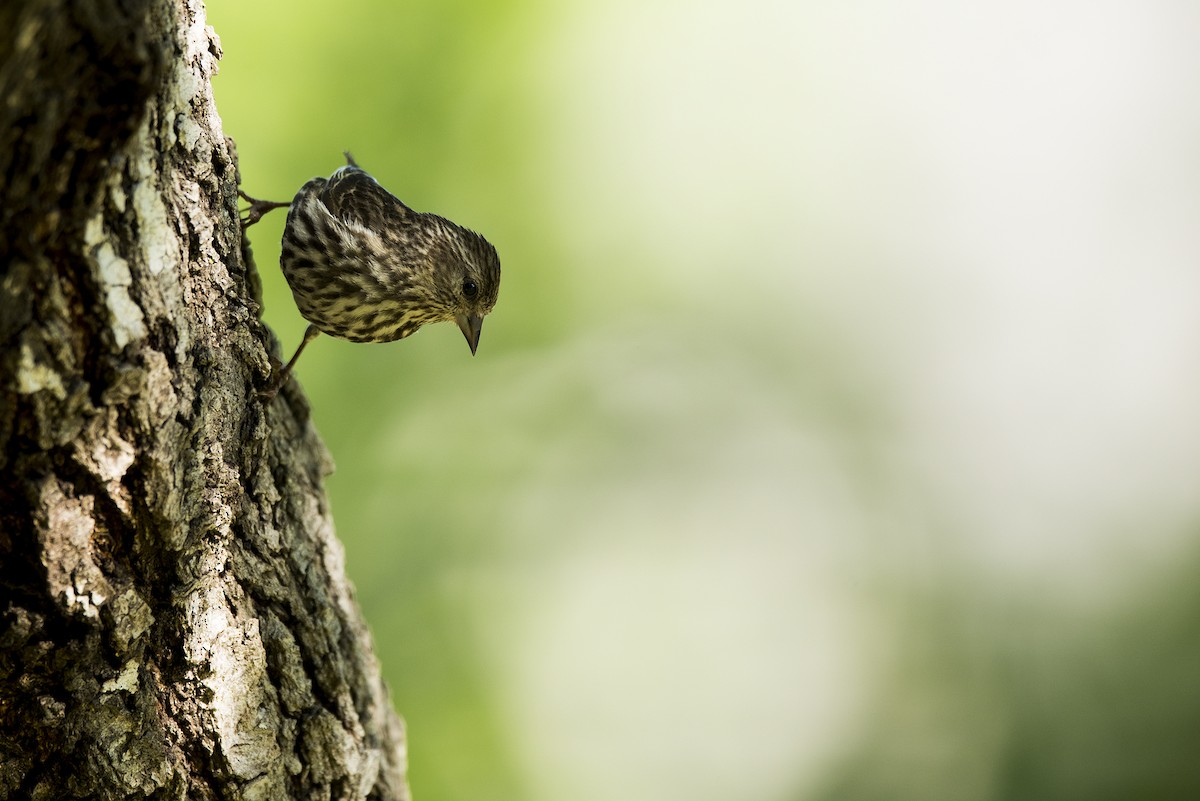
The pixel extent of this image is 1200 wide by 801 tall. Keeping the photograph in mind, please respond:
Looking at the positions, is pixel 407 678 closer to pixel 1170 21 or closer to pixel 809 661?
pixel 809 661

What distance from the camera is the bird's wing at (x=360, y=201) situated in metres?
3.63

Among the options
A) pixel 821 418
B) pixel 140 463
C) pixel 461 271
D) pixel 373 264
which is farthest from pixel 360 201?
pixel 821 418

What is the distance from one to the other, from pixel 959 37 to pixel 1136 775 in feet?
15.6

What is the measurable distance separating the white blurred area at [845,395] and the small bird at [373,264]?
7.75 ft

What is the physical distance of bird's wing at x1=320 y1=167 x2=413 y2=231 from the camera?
3.63 m

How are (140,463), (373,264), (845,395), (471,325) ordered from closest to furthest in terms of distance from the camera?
1. (140,463)
2. (373,264)
3. (471,325)
4. (845,395)

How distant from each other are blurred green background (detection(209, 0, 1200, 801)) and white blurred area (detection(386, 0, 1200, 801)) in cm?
2

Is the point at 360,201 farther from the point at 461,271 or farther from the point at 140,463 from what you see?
the point at 140,463

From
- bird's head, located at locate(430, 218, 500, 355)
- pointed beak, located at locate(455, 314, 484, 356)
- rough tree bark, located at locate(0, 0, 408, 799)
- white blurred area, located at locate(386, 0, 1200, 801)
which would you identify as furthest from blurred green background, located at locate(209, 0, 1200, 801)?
rough tree bark, located at locate(0, 0, 408, 799)

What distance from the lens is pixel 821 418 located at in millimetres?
7082

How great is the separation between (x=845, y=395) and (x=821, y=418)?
0.23 m

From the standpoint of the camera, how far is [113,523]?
2.00 metres

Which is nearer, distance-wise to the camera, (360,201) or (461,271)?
(360,201)

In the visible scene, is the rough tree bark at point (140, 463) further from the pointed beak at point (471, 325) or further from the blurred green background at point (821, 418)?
the blurred green background at point (821, 418)
